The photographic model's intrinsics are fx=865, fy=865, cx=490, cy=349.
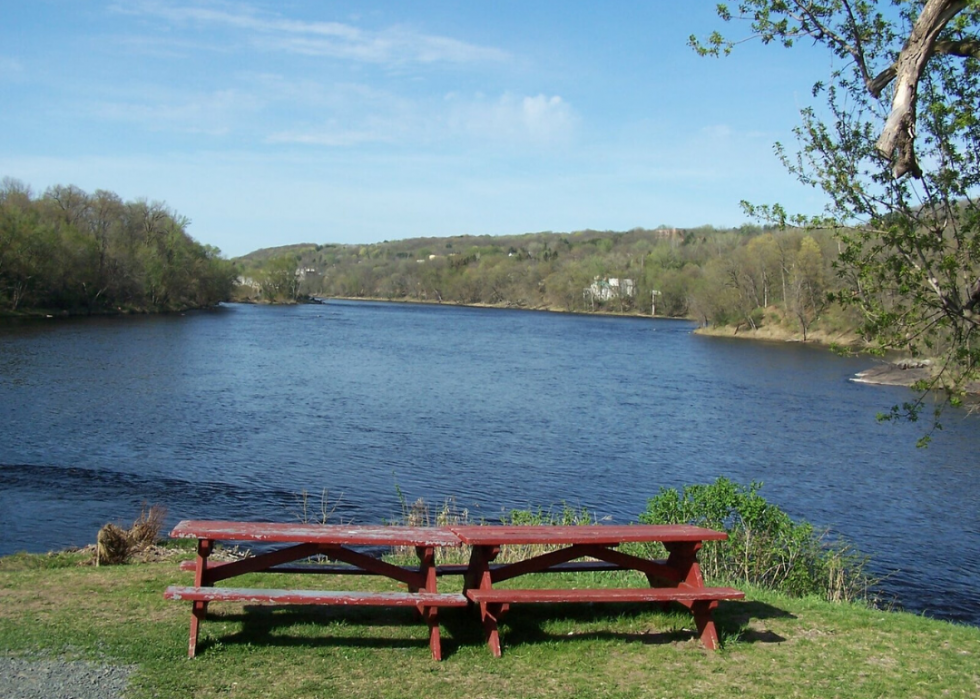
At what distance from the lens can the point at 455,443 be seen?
26578 millimetres

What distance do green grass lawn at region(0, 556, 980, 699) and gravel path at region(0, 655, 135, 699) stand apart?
145 millimetres

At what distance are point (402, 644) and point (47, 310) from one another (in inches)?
3050

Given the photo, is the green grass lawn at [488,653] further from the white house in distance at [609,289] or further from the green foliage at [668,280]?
the white house in distance at [609,289]

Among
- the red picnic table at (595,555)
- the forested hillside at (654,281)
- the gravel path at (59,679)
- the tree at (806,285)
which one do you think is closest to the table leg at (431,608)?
the red picnic table at (595,555)

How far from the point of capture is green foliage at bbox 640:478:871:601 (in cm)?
1099

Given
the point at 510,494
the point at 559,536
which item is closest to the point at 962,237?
the point at 559,536

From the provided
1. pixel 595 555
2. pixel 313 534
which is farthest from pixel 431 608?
pixel 595 555

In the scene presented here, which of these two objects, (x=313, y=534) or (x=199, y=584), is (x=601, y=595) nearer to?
(x=313, y=534)

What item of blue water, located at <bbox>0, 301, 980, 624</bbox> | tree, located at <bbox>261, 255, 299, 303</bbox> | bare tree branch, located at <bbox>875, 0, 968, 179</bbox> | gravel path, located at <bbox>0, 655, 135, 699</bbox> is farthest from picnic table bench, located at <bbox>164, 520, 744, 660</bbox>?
tree, located at <bbox>261, 255, 299, 303</bbox>

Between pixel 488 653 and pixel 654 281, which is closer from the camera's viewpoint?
pixel 488 653

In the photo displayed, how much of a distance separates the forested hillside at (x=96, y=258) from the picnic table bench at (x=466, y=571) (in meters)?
71.3

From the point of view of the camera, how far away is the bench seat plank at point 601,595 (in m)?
6.60

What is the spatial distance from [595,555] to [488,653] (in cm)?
134

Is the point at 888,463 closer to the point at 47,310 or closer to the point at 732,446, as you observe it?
the point at 732,446
